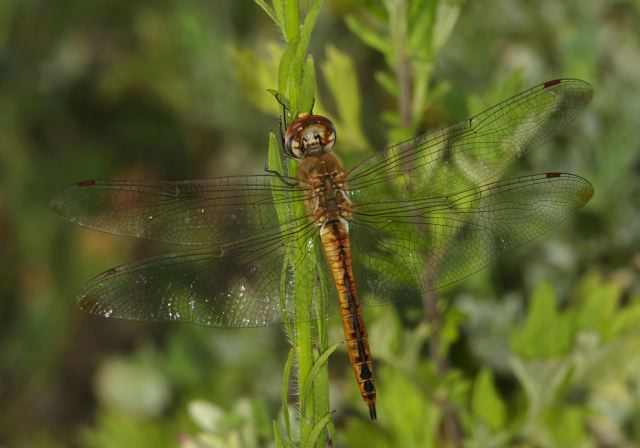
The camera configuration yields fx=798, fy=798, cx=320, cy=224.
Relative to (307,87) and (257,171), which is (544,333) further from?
(257,171)

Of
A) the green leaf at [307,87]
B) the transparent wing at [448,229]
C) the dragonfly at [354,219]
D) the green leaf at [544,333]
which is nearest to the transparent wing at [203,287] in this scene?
the dragonfly at [354,219]

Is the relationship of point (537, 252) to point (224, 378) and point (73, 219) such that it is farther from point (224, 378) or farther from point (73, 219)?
point (73, 219)

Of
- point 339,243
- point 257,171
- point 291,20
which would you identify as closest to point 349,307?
point 339,243

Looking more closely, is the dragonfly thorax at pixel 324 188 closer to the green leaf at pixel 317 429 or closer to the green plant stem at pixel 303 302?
the green plant stem at pixel 303 302

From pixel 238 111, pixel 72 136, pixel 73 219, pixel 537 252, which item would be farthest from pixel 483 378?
pixel 72 136

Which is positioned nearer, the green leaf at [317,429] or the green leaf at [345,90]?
the green leaf at [317,429]

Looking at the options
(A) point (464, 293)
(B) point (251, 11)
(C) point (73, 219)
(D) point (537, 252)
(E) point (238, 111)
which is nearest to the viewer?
(C) point (73, 219)

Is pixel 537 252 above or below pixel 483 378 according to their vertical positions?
above

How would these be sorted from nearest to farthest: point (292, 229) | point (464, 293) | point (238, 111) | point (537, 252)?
point (292, 229) < point (464, 293) < point (537, 252) < point (238, 111)
